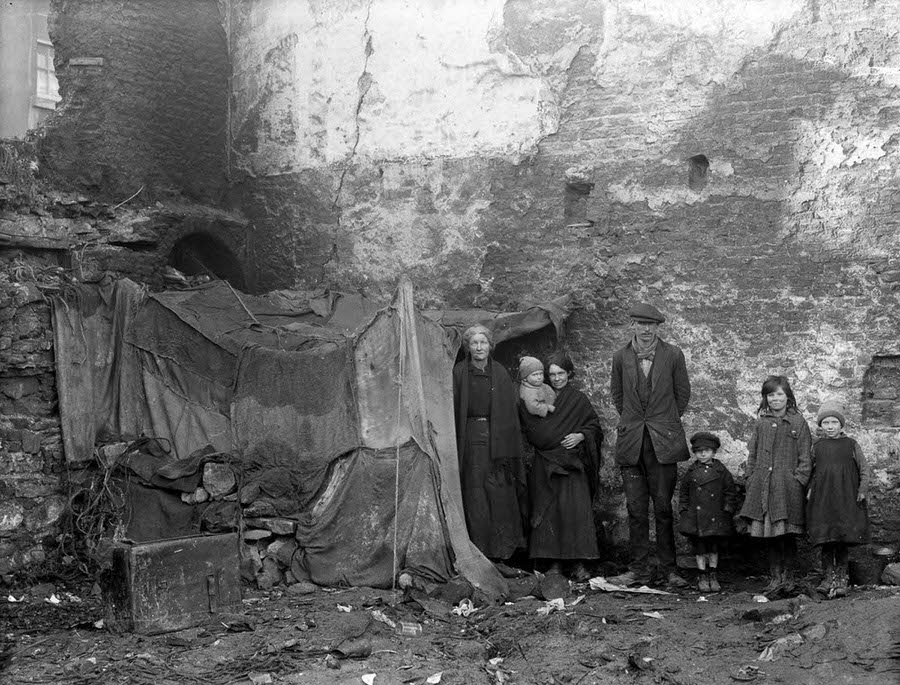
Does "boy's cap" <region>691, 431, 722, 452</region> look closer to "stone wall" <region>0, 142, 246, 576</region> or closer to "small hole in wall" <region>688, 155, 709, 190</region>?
"small hole in wall" <region>688, 155, 709, 190</region>

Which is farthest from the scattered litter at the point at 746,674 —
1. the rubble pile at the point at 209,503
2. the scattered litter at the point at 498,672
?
the rubble pile at the point at 209,503

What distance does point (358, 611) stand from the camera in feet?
21.4

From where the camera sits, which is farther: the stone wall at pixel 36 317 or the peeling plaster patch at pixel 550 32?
the peeling plaster patch at pixel 550 32

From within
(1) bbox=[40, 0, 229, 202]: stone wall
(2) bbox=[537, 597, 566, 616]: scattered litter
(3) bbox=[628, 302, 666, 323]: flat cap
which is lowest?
(2) bbox=[537, 597, 566, 616]: scattered litter

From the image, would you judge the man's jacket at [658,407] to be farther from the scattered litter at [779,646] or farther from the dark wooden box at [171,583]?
the dark wooden box at [171,583]

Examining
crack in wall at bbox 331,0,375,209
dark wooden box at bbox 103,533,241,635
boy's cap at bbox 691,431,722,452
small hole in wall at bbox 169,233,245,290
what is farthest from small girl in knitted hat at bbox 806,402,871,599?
small hole in wall at bbox 169,233,245,290

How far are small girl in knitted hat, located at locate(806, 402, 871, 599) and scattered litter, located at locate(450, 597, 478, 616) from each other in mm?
1984

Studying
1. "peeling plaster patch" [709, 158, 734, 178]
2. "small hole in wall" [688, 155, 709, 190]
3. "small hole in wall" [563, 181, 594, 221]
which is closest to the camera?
"peeling plaster patch" [709, 158, 734, 178]

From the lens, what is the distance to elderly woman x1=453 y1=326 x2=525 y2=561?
7430mm

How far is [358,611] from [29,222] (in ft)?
11.8

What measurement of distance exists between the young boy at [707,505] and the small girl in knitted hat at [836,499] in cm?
55

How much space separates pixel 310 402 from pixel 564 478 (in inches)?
67.7

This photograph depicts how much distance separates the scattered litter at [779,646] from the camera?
564cm

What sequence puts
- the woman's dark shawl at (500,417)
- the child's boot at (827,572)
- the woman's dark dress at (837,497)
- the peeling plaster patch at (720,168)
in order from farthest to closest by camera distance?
the peeling plaster patch at (720,168) → the woman's dark shawl at (500,417) → the child's boot at (827,572) → the woman's dark dress at (837,497)
